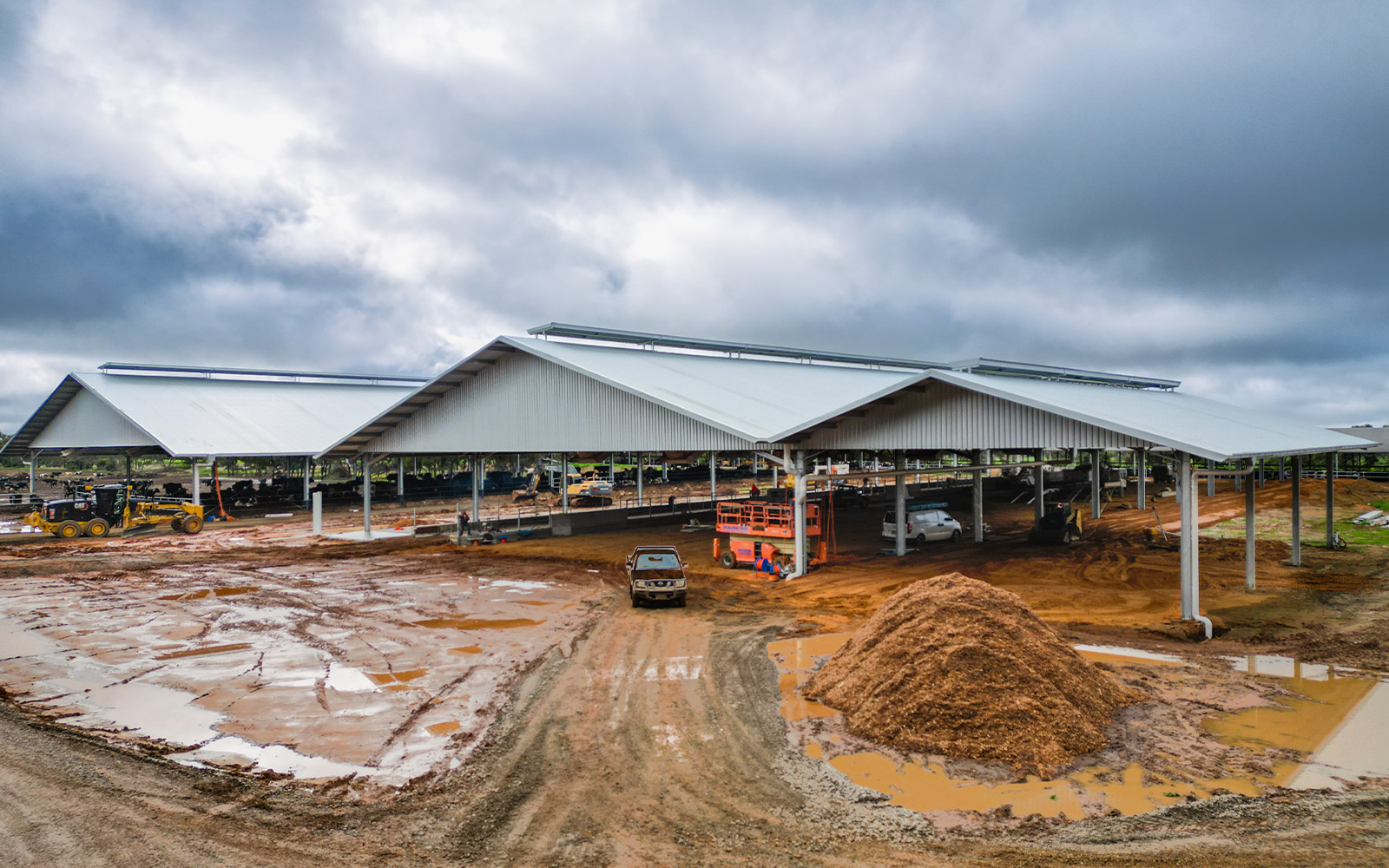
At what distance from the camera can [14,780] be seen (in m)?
8.59

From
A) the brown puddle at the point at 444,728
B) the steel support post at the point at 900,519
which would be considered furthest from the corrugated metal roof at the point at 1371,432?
the brown puddle at the point at 444,728

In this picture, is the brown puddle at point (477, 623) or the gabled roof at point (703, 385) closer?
the brown puddle at point (477, 623)

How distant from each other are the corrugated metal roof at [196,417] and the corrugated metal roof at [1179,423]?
1273 inches

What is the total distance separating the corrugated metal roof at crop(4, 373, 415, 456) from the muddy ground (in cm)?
2043

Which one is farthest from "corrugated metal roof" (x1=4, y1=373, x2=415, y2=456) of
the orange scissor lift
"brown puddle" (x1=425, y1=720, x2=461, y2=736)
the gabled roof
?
"brown puddle" (x1=425, y1=720, x2=461, y2=736)

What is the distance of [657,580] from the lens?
17.9 metres

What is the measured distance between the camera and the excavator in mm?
31969

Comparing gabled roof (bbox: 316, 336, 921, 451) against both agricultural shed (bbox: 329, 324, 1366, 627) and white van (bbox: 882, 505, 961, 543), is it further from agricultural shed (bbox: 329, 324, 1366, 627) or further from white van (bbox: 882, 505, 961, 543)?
white van (bbox: 882, 505, 961, 543)

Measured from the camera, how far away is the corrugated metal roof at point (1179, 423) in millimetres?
15461

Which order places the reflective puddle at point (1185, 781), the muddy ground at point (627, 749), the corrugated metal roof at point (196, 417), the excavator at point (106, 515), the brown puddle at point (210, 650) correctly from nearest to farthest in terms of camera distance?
the muddy ground at point (627, 749) < the reflective puddle at point (1185, 781) < the brown puddle at point (210, 650) < the excavator at point (106, 515) < the corrugated metal roof at point (196, 417)

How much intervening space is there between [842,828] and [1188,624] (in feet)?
37.3

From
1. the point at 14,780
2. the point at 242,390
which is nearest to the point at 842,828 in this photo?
the point at 14,780

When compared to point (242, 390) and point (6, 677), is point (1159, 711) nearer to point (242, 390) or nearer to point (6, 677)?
point (6, 677)

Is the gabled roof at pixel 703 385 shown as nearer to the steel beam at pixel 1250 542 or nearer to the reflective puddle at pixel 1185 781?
the steel beam at pixel 1250 542
